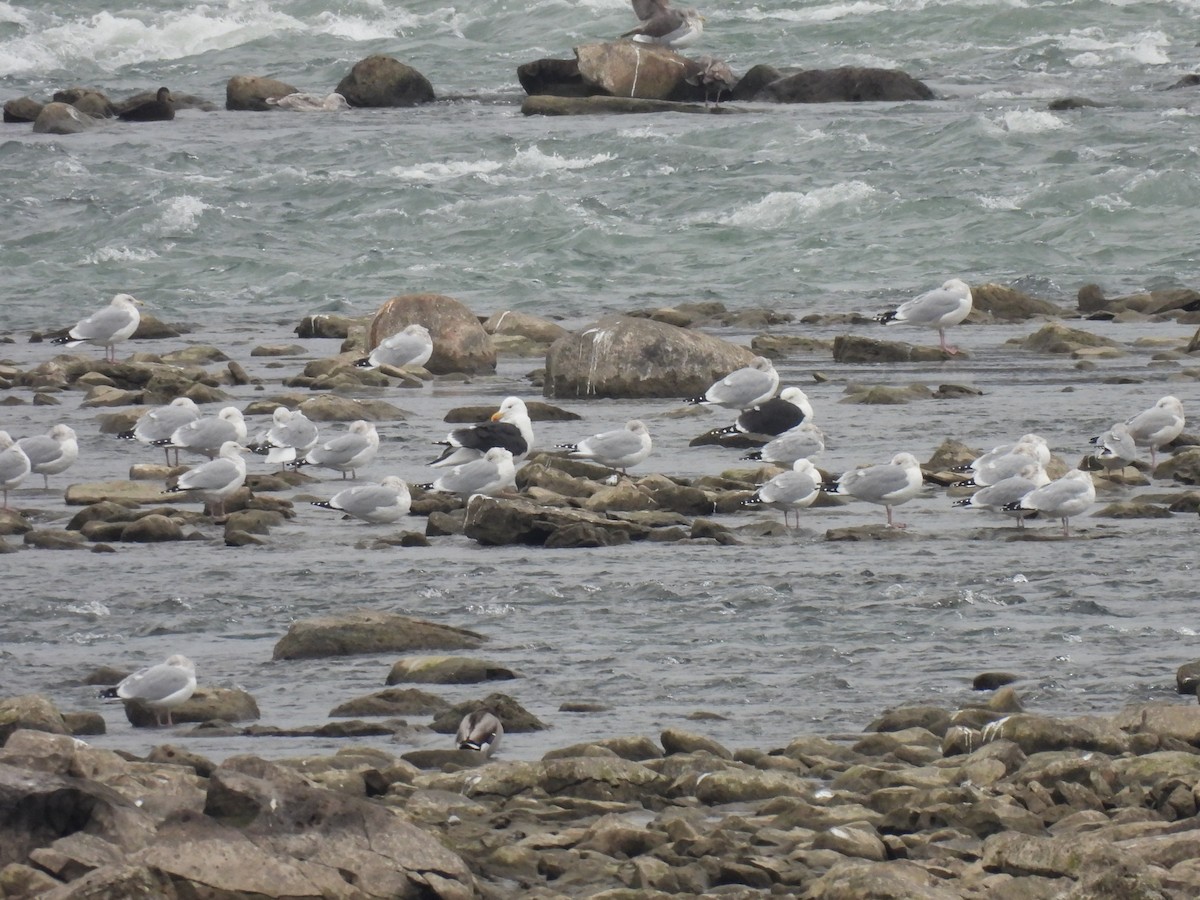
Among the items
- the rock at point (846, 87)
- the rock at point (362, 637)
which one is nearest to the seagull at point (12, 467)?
the rock at point (362, 637)

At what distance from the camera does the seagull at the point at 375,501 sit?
1135 cm

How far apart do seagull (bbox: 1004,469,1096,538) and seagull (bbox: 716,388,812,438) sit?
109 inches

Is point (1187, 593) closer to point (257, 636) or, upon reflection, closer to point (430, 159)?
point (257, 636)

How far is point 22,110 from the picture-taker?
119 ft

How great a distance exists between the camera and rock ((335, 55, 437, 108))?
36625 mm

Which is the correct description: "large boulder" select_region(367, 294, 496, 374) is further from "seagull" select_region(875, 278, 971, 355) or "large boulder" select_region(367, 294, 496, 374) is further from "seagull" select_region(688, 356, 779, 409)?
"seagull" select_region(688, 356, 779, 409)

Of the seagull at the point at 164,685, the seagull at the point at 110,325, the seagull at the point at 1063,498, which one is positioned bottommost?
the seagull at the point at 110,325

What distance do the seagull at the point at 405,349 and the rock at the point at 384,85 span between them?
68.0 feet

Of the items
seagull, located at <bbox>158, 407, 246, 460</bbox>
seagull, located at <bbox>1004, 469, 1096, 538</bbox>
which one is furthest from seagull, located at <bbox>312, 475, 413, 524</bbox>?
seagull, located at <bbox>1004, 469, 1096, 538</bbox>

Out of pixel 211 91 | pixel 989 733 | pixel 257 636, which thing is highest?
pixel 989 733

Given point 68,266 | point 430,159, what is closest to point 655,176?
point 430,159

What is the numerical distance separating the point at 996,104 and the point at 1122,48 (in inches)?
249

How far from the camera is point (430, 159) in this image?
30.7 meters

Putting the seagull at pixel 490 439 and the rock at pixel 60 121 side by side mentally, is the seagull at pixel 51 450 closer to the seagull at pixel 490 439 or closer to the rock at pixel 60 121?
the seagull at pixel 490 439
